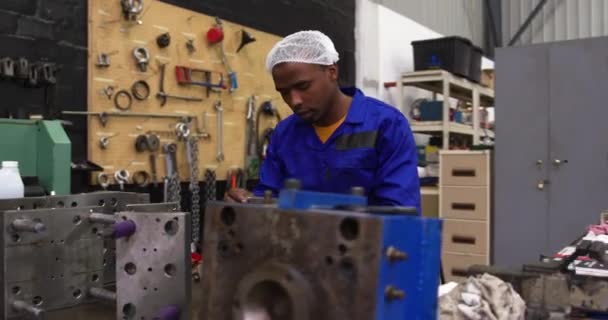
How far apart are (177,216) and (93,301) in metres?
0.34

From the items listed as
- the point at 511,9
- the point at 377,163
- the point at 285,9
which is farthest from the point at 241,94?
the point at 511,9

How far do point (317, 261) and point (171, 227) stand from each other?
362 mm

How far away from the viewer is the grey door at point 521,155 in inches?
140

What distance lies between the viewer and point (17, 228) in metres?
1.05

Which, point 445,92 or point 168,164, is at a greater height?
point 445,92

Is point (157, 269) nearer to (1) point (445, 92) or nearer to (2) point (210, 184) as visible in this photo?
(2) point (210, 184)

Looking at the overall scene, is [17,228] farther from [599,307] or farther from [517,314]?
[599,307]

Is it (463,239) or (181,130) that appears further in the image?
(463,239)

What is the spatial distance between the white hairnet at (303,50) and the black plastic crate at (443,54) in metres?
2.89

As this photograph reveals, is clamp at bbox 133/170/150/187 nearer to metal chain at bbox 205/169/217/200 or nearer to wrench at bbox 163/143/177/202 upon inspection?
wrench at bbox 163/143/177/202

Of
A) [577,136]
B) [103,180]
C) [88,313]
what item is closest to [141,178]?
[103,180]

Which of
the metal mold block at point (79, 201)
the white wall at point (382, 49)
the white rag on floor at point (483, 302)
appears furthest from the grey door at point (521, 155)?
the metal mold block at point (79, 201)

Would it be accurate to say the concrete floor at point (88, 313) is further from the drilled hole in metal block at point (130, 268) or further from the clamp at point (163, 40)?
the clamp at point (163, 40)

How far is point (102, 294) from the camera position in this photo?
1128 millimetres
